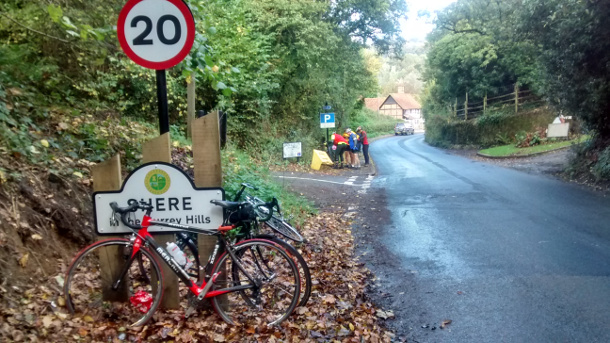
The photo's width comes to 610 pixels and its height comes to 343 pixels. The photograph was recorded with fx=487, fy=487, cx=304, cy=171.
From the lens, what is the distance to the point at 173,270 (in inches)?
162

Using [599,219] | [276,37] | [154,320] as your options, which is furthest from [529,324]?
[276,37]

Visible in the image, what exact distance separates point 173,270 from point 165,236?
0.97 feet

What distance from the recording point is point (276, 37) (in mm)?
22906

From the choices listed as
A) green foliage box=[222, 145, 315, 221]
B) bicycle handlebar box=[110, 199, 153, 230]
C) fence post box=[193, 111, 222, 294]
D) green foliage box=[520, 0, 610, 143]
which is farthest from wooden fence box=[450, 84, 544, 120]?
bicycle handlebar box=[110, 199, 153, 230]

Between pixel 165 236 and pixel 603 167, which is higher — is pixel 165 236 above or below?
above

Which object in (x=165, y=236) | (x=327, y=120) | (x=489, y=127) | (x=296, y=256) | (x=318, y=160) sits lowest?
(x=318, y=160)

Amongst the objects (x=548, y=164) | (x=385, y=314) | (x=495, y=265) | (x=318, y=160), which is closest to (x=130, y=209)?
(x=385, y=314)

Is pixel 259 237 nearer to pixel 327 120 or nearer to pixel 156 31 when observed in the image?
pixel 156 31

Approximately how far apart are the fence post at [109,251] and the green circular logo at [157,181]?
0.27 m

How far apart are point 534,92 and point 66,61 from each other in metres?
31.9

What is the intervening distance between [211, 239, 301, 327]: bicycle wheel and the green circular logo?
774mm

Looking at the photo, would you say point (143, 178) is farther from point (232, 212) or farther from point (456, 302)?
point (456, 302)

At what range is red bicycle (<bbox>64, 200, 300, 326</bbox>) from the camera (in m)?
4.04

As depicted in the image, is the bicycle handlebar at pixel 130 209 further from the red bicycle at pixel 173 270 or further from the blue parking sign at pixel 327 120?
the blue parking sign at pixel 327 120
